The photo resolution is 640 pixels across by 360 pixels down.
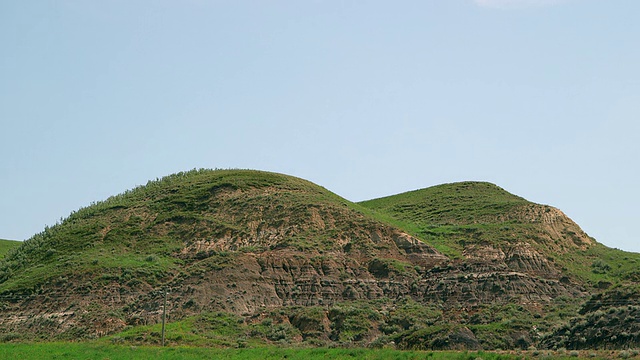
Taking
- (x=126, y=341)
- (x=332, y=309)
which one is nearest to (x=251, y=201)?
(x=332, y=309)

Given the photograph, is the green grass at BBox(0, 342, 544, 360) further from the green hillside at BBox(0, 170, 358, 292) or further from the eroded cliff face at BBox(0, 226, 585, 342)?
the green hillside at BBox(0, 170, 358, 292)

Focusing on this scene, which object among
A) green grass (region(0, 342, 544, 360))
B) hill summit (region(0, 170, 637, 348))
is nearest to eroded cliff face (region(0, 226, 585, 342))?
hill summit (region(0, 170, 637, 348))

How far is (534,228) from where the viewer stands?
79.9m

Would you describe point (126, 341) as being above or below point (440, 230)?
below

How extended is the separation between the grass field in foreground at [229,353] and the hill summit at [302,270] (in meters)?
5.62

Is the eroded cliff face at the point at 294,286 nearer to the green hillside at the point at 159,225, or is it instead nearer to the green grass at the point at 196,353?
the green hillside at the point at 159,225

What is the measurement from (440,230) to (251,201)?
1930 centimetres

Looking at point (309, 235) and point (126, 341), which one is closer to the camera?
point (126, 341)

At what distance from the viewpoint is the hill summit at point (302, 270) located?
6141cm

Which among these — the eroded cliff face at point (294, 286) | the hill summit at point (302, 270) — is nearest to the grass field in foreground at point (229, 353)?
the hill summit at point (302, 270)

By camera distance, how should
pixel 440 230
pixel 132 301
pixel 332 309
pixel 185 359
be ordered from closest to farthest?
pixel 185 359
pixel 332 309
pixel 132 301
pixel 440 230

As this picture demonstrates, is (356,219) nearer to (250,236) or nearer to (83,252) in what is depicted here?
(250,236)

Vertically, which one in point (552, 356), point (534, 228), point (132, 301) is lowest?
point (552, 356)

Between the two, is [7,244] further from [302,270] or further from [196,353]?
[196,353]
